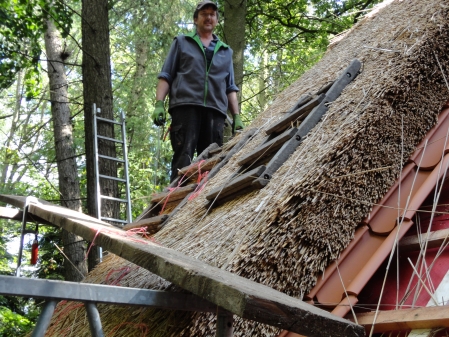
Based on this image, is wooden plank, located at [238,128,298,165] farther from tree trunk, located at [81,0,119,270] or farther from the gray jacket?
tree trunk, located at [81,0,119,270]

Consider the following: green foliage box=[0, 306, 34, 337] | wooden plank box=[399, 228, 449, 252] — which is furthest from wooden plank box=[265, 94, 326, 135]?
green foliage box=[0, 306, 34, 337]

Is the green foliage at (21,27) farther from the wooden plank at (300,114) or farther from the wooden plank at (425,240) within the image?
the wooden plank at (425,240)

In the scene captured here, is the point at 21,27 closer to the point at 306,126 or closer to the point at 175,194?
the point at 175,194

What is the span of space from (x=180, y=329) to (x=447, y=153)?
144cm

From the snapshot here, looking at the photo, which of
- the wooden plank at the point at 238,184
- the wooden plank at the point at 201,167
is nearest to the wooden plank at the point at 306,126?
the wooden plank at the point at 238,184

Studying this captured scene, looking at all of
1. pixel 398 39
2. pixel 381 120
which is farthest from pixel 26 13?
pixel 381 120

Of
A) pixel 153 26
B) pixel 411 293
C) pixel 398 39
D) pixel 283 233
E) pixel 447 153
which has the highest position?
pixel 153 26

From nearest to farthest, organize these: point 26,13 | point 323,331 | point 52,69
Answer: point 323,331, point 26,13, point 52,69

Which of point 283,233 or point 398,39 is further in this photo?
point 398,39

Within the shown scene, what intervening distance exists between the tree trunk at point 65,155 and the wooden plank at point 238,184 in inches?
167

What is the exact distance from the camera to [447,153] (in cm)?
244

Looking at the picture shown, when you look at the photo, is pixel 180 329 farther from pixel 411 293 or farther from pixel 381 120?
pixel 381 120

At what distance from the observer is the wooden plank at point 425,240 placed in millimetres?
2154

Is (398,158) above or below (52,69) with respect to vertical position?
below
